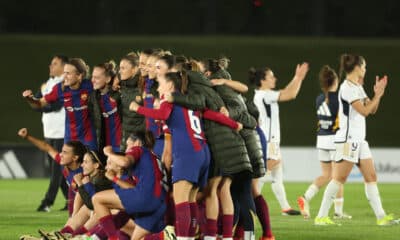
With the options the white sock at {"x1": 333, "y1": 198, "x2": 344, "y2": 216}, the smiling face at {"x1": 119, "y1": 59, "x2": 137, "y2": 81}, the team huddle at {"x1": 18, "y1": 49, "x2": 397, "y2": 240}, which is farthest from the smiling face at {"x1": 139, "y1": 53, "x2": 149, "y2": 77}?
the white sock at {"x1": 333, "y1": 198, "x2": 344, "y2": 216}

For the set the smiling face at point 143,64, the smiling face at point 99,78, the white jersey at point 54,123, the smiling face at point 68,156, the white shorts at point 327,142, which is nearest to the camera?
the smiling face at point 68,156

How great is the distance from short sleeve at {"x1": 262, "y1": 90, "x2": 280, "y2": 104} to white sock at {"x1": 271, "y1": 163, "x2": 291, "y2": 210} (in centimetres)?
103

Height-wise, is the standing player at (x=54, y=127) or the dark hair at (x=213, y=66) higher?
the dark hair at (x=213, y=66)

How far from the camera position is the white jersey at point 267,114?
48.0ft

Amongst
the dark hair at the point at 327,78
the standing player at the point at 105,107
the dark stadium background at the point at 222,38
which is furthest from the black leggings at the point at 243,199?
the dark stadium background at the point at 222,38

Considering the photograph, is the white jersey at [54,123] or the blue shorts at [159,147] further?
the white jersey at [54,123]

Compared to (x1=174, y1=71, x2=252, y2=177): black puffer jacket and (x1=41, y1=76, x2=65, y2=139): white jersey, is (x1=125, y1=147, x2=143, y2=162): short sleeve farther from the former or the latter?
(x1=41, y1=76, x2=65, y2=139): white jersey

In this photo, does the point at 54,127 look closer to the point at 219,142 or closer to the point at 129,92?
the point at 129,92

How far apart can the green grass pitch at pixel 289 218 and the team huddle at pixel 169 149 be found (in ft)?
1.78

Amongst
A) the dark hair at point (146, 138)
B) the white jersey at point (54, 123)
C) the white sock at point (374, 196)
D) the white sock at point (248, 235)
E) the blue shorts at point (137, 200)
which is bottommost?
the white sock at point (374, 196)

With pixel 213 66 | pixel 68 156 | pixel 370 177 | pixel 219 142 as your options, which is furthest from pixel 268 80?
pixel 219 142

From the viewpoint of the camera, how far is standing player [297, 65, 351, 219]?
14516 mm

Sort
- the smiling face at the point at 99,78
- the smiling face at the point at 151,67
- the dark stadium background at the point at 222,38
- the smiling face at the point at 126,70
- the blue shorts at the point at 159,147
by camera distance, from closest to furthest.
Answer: the blue shorts at the point at 159,147 → the smiling face at the point at 151,67 → the smiling face at the point at 126,70 → the smiling face at the point at 99,78 → the dark stadium background at the point at 222,38

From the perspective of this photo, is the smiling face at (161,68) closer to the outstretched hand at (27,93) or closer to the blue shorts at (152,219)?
the blue shorts at (152,219)
